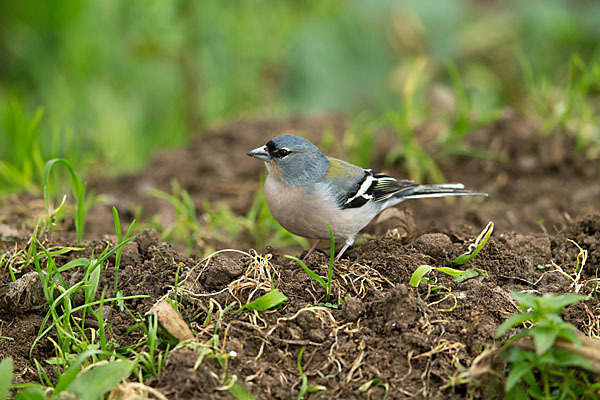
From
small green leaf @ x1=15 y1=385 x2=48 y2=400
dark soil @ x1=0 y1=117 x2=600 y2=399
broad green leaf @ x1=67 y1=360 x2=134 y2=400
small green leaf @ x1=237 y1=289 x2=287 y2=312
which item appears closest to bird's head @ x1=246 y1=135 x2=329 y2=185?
dark soil @ x1=0 y1=117 x2=600 y2=399

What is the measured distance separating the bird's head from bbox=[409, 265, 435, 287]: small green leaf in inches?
45.5

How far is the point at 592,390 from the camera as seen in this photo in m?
2.78

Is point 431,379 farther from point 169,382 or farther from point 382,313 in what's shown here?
point 169,382

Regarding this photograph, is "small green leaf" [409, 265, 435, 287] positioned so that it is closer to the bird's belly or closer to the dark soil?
the dark soil

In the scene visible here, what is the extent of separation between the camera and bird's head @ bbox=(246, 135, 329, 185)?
434cm

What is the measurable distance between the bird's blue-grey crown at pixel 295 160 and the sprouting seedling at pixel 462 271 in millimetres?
1120

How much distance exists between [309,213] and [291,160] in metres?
0.44

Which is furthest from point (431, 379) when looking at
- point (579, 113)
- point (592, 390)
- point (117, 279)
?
point (579, 113)

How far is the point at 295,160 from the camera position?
14.4ft

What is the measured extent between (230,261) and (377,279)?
803 mm

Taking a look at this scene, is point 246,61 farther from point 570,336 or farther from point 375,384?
point 570,336

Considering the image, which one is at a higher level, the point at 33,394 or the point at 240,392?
the point at 33,394

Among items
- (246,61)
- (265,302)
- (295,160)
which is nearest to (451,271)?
(265,302)

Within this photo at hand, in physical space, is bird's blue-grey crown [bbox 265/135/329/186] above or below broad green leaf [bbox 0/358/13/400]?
above
